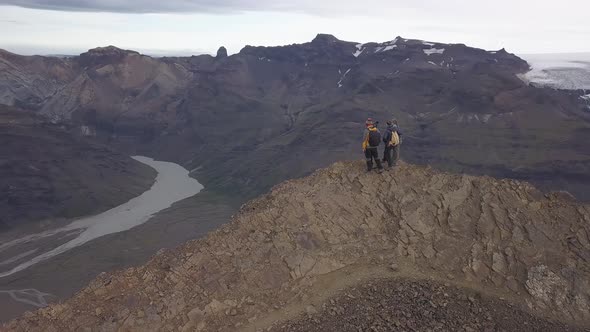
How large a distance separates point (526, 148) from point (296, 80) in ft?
312

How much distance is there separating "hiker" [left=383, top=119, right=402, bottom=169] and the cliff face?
2.10 ft

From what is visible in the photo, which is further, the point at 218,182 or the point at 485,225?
the point at 218,182

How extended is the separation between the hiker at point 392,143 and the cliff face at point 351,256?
64 cm

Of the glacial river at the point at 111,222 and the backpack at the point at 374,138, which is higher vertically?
the backpack at the point at 374,138

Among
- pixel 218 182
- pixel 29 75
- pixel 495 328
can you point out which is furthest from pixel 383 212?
pixel 29 75

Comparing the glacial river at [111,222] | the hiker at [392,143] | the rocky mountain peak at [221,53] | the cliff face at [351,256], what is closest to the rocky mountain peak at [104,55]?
the rocky mountain peak at [221,53]

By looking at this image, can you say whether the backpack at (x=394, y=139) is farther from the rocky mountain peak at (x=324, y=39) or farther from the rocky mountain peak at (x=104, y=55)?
the rocky mountain peak at (x=104, y=55)

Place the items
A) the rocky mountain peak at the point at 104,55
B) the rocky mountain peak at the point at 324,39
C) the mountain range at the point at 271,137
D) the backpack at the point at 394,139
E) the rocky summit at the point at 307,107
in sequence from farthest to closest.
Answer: the rocky mountain peak at the point at 324,39, the rocky mountain peak at the point at 104,55, the rocky summit at the point at 307,107, the backpack at the point at 394,139, the mountain range at the point at 271,137

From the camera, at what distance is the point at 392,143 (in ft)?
61.7

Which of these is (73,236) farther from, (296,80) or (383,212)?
(296,80)

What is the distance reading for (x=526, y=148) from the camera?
82438mm

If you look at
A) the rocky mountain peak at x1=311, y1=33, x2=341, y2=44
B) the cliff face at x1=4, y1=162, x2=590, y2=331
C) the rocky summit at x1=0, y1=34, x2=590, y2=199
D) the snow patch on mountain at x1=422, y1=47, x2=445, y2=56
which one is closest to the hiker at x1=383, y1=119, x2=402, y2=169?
the cliff face at x1=4, y1=162, x2=590, y2=331

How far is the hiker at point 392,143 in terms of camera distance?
18812 mm

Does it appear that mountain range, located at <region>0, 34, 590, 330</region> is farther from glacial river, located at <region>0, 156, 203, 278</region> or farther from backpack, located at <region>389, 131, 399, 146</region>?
glacial river, located at <region>0, 156, 203, 278</region>
